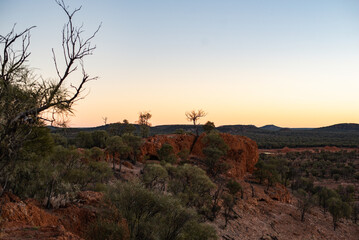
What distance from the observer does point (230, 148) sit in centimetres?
3850

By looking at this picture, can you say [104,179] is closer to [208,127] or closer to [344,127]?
[208,127]

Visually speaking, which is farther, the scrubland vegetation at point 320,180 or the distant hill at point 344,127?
the distant hill at point 344,127

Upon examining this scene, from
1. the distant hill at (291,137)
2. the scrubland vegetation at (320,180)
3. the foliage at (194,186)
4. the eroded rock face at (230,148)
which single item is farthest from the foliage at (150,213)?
the eroded rock face at (230,148)

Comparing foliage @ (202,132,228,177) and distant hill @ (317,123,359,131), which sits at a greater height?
distant hill @ (317,123,359,131)

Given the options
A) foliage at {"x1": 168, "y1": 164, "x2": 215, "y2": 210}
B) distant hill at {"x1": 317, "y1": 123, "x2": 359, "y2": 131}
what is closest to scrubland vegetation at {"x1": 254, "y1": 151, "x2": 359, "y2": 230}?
foliage at {"x1": 168, "y1": 164, "x2": 215, "y2": 210}

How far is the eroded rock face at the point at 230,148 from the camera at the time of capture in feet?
120

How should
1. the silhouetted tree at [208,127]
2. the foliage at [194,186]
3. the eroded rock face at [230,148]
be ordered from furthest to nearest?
the silhouetted tree at [208,127], the eroded rock face at [230,148], the foliage at [194,186]

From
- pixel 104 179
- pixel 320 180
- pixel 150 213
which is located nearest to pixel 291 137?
pixel 320 180

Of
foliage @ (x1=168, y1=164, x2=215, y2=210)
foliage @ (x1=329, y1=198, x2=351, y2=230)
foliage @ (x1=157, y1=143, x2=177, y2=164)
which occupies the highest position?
foliage @ (x1=157, y1=143, x2=177, y2=164)

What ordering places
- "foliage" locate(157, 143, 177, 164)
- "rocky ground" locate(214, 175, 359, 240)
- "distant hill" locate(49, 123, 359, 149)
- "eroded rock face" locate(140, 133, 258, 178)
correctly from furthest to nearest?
"distant hill" locate(49, 123, 359, 149) → "eroded rock face" locate(140, 133, 258, 178) → "foliage" locate(157, 143, 177, 164) → "rocky ground" locate(214, 175, 359, 240)

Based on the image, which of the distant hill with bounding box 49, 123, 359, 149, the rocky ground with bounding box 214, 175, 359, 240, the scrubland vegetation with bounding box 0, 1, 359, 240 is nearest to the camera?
the scrubland vegetation with bounding box 0, 1, 359, 240

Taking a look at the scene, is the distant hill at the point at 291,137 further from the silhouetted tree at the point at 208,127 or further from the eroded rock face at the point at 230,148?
the eroded rock face at the point at 230,148

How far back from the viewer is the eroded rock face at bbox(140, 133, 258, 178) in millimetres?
36688

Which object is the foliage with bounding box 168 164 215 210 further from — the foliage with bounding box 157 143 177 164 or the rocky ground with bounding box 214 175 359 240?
the foliage with bounding box 157 143 177 164
